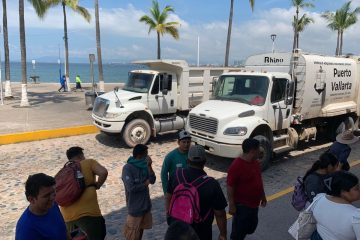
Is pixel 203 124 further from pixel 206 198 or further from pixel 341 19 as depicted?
pixel 341 19

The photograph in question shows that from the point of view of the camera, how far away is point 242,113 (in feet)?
29.2

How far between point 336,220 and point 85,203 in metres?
2.63

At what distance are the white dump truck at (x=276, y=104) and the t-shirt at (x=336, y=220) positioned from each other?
534 cm

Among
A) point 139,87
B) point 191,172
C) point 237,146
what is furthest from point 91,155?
point 191,172

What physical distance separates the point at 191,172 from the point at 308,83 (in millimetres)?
7988

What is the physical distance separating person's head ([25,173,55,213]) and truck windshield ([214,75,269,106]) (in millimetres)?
7069

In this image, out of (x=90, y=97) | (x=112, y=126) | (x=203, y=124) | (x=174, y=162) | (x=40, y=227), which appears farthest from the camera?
(x=90, y=97)

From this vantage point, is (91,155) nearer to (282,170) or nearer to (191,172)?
(282,170)

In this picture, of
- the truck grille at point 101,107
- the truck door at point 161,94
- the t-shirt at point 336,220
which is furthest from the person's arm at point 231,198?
the truck door at point 161,94

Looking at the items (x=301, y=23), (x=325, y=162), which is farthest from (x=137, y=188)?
(x=301, y=23)

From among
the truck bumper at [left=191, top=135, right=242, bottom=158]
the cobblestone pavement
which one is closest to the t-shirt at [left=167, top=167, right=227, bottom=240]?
the cobblestone pavement

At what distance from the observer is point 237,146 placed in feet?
28.0

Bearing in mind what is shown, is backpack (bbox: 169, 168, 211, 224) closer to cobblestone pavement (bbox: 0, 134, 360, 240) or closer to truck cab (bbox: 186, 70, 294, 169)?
cobblestone pavement (bbox: 0, 134, 360, 240)

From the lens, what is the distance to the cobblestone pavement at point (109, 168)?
21.2 feet
